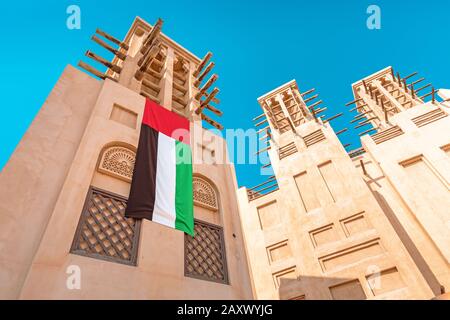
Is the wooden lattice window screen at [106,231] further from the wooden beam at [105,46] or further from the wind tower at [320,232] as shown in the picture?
the wooden beam at [105,46]

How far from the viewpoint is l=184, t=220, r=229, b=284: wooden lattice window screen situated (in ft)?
16.9

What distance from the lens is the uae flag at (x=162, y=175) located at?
5.15 metres

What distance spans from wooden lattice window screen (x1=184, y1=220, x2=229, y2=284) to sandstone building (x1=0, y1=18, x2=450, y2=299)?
0.09 ft

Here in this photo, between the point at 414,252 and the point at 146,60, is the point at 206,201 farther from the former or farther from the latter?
the point at 414,252

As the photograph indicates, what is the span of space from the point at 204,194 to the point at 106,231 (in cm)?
275

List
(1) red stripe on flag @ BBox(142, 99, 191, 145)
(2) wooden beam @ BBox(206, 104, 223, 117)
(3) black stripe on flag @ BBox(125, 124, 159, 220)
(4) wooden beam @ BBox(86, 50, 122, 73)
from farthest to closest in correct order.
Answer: (2) wooden beam @ BBox(206, 104, 223, 117)
(4) wooden beam @ BBox(86, 50, 122, 73)
(1) red stripe on flag @ BBox(142, 99, 191, 145)
(3) black stripe on flag @ BBox(125, 124, 159, 220)

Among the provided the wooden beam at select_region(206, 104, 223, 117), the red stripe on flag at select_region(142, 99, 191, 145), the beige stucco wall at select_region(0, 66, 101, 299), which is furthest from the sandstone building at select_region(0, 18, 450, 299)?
the wooden beam at select_region(206, 104, 223, 117)

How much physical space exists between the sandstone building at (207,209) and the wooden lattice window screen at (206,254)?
0.09ft

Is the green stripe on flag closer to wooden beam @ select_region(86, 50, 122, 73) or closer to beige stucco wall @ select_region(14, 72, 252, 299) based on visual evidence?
beige stucco wall @ select_region(14, 72, 252, 299)

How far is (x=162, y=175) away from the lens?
584 cm

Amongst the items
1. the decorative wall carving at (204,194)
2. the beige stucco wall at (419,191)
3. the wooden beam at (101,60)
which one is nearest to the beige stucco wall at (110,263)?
the decorative wall carving at (204,194)
